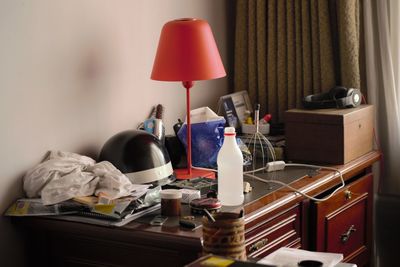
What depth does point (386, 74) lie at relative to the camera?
294 centimetres

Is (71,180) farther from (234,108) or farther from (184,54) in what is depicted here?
(234,108)

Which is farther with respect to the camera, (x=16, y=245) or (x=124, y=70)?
(x=124, y=70)

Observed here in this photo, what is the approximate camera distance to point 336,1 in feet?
9.59

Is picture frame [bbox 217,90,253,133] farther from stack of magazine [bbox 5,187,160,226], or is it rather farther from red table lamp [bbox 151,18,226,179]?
stack of magazine [bbox 5,187,160,226]

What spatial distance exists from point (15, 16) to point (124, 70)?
56 cm

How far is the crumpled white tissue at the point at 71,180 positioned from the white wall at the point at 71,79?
0.07 m

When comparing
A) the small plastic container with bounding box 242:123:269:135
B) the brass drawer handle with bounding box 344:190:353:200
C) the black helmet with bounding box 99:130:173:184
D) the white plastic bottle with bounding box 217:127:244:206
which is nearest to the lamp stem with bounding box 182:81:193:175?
the black helmet with bounding box 99:130:173:184

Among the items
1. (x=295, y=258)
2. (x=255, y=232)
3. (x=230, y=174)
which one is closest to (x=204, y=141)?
(x=230, y=174)

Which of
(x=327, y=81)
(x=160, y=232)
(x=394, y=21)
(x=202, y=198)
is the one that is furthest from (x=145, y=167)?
(x=394, y=21)

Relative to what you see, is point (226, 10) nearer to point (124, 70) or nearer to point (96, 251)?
point (124, 70)

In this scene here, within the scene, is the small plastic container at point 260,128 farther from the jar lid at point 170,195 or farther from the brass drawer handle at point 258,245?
the jar lid at point 170,195

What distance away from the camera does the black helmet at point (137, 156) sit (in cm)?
224

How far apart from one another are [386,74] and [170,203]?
1.37 meters

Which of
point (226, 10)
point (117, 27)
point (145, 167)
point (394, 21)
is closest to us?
point (145, 167)
